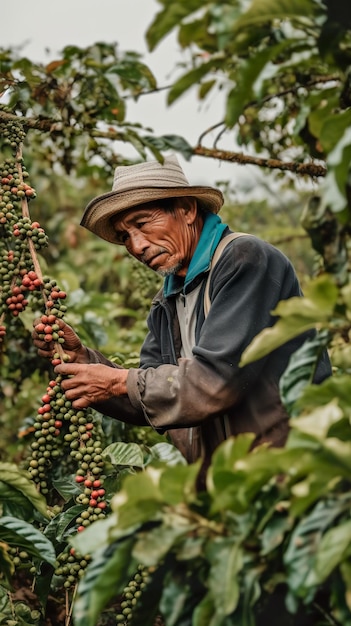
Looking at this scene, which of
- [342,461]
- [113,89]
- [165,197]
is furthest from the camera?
[113,89]

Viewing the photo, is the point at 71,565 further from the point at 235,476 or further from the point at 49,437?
the point at 235,476

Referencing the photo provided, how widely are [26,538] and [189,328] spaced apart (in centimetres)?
103

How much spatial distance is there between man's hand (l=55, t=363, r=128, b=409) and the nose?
531 mm

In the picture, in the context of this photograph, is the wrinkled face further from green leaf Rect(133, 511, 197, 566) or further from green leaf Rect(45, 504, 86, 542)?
green leaf Rect(133, 511, 197, 566)

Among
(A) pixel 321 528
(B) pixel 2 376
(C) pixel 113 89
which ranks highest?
(C) pixel 113 89

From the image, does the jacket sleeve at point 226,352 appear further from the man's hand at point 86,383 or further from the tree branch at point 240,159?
the tree branch at point 240,159

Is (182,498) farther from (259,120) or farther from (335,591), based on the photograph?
(259,120)

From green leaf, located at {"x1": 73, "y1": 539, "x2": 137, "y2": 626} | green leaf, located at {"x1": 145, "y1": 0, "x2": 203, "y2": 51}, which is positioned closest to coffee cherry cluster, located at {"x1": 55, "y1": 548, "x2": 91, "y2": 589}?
green leaf, located at {"x1": 73, "y1": 539, "x2": 137, "y2": 626}

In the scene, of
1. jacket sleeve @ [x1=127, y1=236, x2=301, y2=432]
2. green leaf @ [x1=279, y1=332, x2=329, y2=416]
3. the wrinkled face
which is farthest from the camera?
the wrinkled face

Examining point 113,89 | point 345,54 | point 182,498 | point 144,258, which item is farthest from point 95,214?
point 182,498

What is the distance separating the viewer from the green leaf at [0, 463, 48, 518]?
7.36 feet

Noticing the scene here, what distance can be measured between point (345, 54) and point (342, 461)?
895 millimetres

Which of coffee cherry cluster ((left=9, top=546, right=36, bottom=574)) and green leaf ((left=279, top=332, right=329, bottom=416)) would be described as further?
coffee cherry cluster ((left=9, top=546, right=36, bottom=574))

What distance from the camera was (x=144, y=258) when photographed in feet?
9.89
